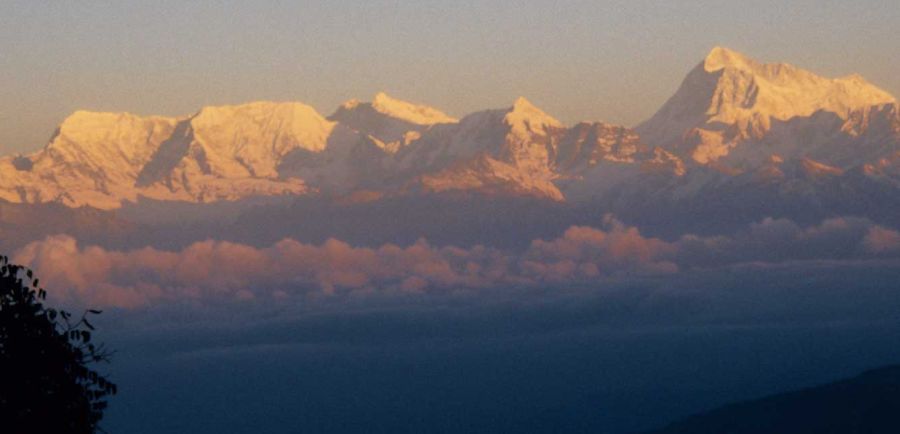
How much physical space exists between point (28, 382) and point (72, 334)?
2273mm

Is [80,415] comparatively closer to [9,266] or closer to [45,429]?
[45,429]

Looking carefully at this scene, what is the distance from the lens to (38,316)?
63.7 m

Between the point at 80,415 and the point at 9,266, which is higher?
the point at 9,266

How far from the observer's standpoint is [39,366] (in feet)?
208

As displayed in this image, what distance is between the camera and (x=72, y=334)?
211 ft

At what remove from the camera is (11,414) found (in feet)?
203

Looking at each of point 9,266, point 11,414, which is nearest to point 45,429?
point 11,414

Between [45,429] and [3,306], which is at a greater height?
[3,306]

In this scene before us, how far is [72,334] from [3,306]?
2.52m

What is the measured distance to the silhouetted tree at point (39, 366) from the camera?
62.7 meters

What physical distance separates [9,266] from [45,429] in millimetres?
5605

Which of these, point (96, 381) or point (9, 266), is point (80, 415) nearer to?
point (96, 381)

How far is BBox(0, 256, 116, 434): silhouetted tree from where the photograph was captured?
62719 millimetres

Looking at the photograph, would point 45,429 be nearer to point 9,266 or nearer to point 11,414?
point 11,414
